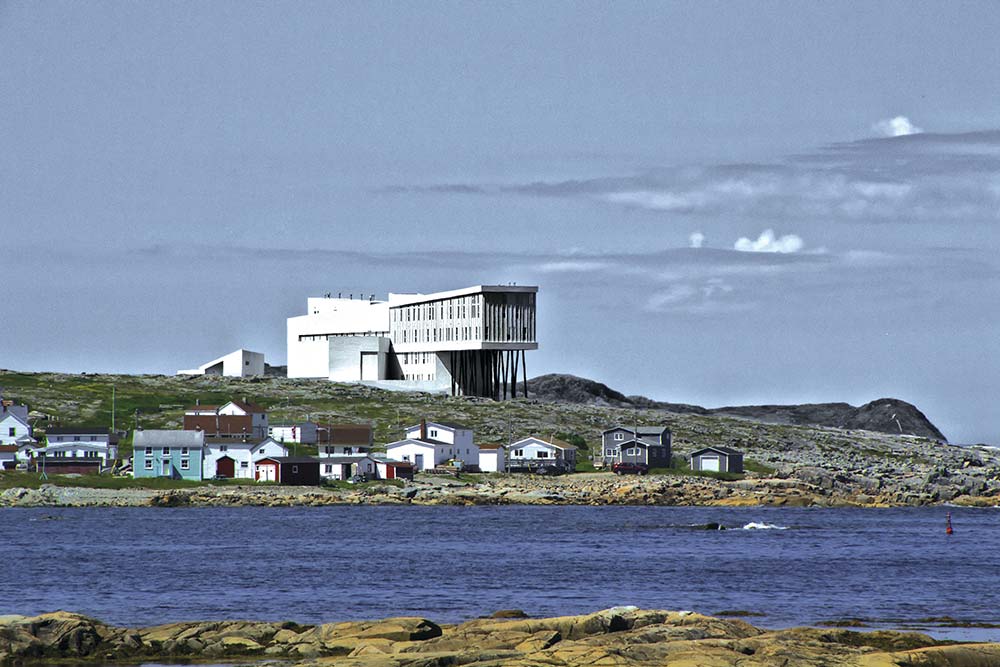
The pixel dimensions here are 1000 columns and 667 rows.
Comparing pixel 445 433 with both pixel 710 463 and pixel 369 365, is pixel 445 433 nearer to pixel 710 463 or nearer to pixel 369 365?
pixel 710 463

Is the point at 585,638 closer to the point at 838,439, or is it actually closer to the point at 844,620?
the point at 844,620

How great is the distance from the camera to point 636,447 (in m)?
137

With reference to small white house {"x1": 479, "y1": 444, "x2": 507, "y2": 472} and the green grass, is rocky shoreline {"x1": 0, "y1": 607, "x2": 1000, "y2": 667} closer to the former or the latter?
the green grass

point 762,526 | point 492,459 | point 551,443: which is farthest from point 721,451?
point 762,526

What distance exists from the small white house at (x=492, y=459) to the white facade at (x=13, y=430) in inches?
1545

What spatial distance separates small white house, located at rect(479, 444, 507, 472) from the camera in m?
134

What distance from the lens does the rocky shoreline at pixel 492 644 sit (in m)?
35.0

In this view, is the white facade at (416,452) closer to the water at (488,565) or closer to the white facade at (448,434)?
the white facade at (448,434)

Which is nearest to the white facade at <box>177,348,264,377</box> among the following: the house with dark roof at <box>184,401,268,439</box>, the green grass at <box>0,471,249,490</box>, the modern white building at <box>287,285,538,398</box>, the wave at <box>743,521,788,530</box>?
the modern white building at <box>287,285,538,398</box>

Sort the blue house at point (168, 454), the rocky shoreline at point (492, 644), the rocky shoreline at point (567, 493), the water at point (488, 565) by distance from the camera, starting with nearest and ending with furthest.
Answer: the rocky shoreline at point (492, 644) → the water at point (488, 565) → the rocky shoreline at point (567, 493) → the blue house at point (168, 454)

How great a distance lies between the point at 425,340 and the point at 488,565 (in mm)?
109842

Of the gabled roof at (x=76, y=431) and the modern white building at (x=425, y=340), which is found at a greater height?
the modern white building at (x=425, y=340)

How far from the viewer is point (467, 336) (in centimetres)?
16925

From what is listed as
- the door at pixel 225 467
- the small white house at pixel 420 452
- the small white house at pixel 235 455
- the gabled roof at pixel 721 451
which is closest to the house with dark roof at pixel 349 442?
the small white house at pixel 420 452
